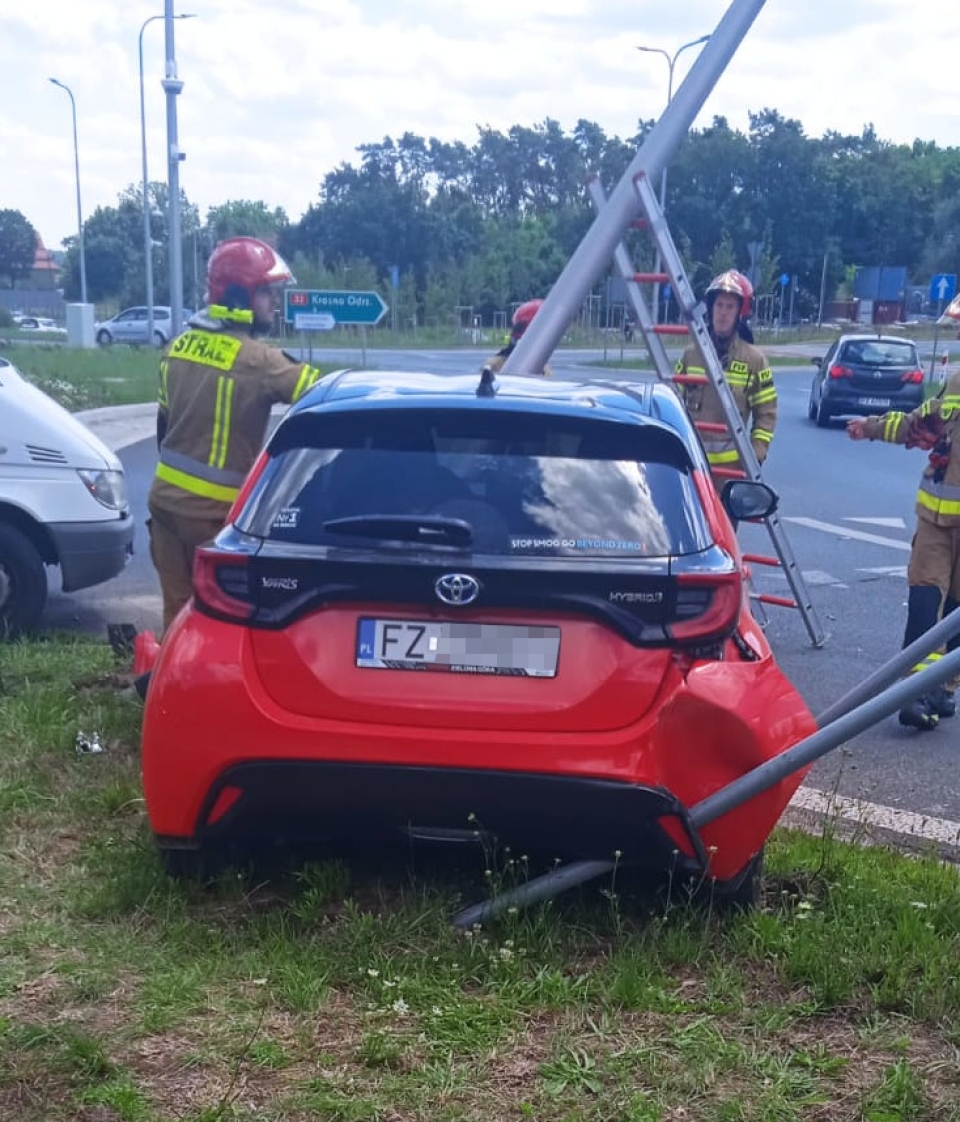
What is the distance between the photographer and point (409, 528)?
3.59 m

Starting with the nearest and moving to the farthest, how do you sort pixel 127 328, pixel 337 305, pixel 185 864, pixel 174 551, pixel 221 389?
1. pixel 185 864
2. pixel 221 389
3. pixel 174 551
4. pixel 337 305
5. pixel 127 328

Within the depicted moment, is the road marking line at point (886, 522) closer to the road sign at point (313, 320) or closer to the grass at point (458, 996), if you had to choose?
the grass at point (458, 996)

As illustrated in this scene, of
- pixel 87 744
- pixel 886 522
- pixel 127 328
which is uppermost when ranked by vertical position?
pixel 87 744

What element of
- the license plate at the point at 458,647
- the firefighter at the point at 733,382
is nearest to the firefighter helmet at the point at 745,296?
the firefighter at the point at 733,382

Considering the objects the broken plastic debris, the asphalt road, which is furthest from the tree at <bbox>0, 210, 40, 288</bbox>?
the broken plastic debris

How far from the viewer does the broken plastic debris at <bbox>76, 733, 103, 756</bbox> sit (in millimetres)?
5250

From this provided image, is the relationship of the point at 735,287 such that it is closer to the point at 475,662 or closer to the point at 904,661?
the point at 904,661

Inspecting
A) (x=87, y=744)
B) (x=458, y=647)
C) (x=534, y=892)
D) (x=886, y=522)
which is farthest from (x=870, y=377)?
(x=458, y=647)

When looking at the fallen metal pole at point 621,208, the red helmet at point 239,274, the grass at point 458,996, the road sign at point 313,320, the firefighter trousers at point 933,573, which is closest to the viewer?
the grass at point 458,996

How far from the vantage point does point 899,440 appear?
6.35 meters

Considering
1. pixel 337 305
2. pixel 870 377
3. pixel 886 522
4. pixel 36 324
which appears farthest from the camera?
pixel 36 324

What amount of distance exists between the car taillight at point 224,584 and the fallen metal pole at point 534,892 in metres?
0.97

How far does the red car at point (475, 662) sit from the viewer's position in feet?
11.5

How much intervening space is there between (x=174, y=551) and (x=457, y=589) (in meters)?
2.52
